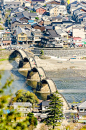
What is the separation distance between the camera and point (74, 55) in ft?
128

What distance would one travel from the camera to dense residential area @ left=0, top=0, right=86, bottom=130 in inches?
601

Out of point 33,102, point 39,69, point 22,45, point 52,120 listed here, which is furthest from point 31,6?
point 52,120

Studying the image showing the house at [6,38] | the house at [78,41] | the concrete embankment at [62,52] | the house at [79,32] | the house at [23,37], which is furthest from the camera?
the house at [79,32]

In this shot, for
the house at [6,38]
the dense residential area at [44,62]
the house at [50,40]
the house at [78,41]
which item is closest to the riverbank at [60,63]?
the dense residential area at [44,62]

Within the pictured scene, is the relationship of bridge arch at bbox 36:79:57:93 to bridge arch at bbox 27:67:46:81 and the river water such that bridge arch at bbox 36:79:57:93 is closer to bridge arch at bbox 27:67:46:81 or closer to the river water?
the river water

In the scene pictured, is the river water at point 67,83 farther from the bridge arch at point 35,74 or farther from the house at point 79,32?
the house at point 79,32

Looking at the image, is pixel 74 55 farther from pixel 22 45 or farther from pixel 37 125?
pixel 37 125

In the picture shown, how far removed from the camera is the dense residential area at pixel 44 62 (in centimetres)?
1526

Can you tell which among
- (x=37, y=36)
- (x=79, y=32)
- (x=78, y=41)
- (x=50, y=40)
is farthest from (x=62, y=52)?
(x=79, y=32)

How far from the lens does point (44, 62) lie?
35.8 meters

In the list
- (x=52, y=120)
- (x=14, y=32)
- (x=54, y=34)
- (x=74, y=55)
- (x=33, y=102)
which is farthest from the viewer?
(x=14, y=32)

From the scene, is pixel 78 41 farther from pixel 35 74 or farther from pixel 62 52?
pixel 35 74

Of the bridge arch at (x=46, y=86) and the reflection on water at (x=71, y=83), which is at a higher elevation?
the bridge arch at (x=46, y=86)

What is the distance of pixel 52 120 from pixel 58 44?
2730cm
